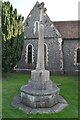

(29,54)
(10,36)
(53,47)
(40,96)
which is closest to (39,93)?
(40,96)

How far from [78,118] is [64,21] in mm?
17599

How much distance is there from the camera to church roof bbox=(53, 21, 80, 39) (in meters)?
22.9

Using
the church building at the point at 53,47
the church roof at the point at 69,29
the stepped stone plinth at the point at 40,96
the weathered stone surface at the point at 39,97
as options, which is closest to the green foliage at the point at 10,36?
the church building at the point at 53,47

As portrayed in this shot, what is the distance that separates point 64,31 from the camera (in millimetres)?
23531

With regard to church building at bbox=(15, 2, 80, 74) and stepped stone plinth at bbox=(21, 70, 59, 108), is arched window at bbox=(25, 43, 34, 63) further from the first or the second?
stepped stone plinth at bbox=(21, 70, 59, 108)

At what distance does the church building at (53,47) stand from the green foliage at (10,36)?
9.86 feet

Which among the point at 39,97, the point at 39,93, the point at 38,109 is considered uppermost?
the point at 39,93

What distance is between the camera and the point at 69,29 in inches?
931

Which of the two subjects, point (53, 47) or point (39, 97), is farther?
point (53, 47)

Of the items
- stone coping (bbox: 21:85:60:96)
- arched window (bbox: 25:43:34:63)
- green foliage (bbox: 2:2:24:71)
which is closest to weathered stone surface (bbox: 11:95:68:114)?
stone coping (bbox: 21:85:60:96)

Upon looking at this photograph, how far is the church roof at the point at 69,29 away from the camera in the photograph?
22938mm

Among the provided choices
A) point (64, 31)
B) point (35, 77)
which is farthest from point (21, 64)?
point (35, 77)

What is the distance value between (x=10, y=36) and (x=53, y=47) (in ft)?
19.2

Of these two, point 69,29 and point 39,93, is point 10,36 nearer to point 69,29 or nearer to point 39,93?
point 69,29
